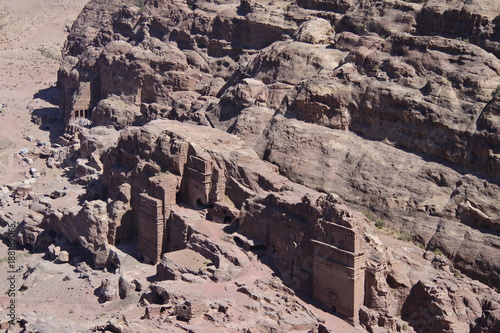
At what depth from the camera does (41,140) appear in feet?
254

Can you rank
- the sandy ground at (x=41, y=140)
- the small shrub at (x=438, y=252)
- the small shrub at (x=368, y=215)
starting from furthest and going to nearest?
the small shrub at (x=368, y=215), the sandy ground at (x=41, y=140), the small shrub at (x=438, y=252)

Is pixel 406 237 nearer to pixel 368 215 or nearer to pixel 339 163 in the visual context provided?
pixel 368 215

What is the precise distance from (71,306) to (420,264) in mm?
17103

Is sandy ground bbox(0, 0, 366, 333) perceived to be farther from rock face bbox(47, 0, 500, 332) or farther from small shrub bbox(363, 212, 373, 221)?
small shrub bbox(363, 212, 373, 221)

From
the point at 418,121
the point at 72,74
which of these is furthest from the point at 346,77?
the point at 72,74

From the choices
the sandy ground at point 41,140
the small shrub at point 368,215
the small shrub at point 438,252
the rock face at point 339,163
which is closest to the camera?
the rock face at point 339,163

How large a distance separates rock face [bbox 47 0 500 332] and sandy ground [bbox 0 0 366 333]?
5.91 feet

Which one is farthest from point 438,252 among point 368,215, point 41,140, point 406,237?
point 41,140

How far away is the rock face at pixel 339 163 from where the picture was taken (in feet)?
129

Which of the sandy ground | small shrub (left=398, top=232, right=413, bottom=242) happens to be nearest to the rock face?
small shrub (left=398, top=232, right=413, bottom=242)

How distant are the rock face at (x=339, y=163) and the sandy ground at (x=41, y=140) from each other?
1802 mm

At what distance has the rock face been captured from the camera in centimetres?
3925

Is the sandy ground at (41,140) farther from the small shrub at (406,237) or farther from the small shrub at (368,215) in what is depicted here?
the small shrub at (406,237)

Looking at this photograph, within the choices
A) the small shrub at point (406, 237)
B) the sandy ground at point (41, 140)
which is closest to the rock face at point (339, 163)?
the small shrub at point (406, 237)
